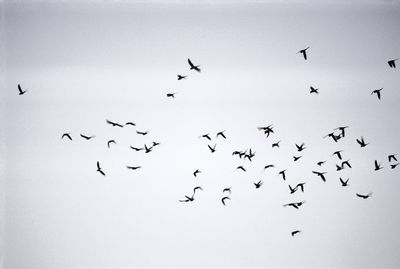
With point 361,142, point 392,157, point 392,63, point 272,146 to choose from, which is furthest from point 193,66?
point 392,157

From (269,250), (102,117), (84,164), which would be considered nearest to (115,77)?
(102,117)

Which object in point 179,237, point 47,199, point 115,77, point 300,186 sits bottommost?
point 179,237

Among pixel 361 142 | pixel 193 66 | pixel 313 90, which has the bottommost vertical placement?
pixel 361 142

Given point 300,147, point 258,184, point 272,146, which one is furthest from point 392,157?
point 258,184

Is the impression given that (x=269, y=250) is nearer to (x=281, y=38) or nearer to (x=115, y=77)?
(x=281, y=38)

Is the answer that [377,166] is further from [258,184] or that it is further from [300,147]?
[258,184]

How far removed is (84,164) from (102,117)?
1.25 feet

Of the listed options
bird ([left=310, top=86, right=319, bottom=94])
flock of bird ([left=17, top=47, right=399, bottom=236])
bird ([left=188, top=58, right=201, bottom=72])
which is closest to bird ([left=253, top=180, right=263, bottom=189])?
flock of bird ([left=17, top=47, right=399, bottom=236])

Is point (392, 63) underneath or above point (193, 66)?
underneath

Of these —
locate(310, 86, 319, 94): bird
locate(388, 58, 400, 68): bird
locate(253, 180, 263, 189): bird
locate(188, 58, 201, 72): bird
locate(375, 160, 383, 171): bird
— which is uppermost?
locate(188, 58, 201, 72): bird

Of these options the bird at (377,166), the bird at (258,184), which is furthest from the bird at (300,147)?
the bird at (377,166)

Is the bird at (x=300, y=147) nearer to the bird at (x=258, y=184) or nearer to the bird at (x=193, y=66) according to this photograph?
the bird at (x=258, y=184)

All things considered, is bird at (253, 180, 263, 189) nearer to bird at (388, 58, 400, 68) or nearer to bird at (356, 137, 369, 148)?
bird at (356, 137, 369, 148)

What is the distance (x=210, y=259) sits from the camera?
Result: 182 centimetres
